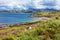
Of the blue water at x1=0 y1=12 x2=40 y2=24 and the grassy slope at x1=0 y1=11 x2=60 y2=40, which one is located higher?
the grassy slope at x1=0 y1=11 x2=60 y2=40

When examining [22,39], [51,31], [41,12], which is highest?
[22,39]

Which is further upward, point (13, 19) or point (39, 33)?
point (39, 33)

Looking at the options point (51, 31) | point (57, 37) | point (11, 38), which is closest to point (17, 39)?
point (11, 38)

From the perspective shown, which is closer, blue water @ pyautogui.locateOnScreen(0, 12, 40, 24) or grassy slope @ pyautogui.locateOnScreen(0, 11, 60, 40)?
grassy slope @ pyautogui.locateOnScreen(0, 11, 60, 40)

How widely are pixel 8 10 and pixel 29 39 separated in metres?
54.5

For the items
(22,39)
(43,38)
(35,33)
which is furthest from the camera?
(35,33)

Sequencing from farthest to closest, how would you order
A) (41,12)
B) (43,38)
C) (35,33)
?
1. (41,12)
2. (35,33)
3. (43,38)

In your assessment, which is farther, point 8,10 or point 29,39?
point 8,10

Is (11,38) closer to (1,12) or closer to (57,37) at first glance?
(57,37)

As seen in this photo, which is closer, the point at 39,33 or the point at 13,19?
the point at 39,33

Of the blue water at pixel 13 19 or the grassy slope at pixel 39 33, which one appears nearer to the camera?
the grassy slope at pixel 39 33

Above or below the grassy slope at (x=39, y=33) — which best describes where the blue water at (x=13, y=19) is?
below

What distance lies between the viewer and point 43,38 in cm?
910

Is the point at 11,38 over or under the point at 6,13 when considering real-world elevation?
over
